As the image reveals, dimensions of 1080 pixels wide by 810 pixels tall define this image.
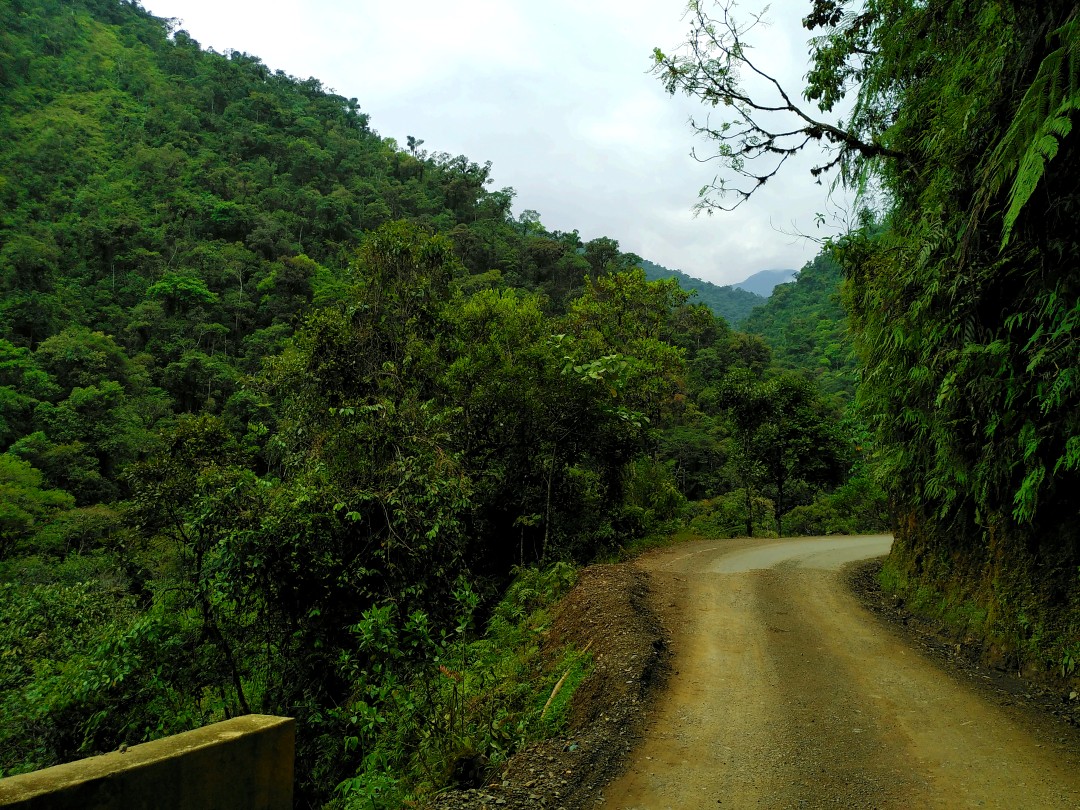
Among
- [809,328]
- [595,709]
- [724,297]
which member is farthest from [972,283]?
[724,297]

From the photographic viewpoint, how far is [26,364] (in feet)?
105

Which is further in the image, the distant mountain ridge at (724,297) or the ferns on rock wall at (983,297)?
the distant mountain ridge at (724,297)

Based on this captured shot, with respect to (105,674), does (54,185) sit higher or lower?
higher

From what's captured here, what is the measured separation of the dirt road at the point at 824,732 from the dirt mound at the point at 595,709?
202mm

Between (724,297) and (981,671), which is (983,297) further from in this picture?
(724,297)

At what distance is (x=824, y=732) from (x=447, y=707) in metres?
3.35

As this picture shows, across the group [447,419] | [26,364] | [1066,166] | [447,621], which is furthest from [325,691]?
[26,364]

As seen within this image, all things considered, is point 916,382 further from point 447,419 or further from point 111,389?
point 111,389

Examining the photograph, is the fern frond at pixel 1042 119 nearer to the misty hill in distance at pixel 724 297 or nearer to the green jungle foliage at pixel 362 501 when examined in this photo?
the green jungle foliage at pixel 362 501

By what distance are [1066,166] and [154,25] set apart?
4655 inches

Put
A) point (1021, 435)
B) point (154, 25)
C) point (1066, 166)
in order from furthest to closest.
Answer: point (154, 25)
point (1021, 435)
point (1066, 166)

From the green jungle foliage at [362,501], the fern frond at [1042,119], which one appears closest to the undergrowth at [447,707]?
the green jungle foliage at [362,501]

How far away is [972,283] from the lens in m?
5.84

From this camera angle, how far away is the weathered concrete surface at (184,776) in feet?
9.26
